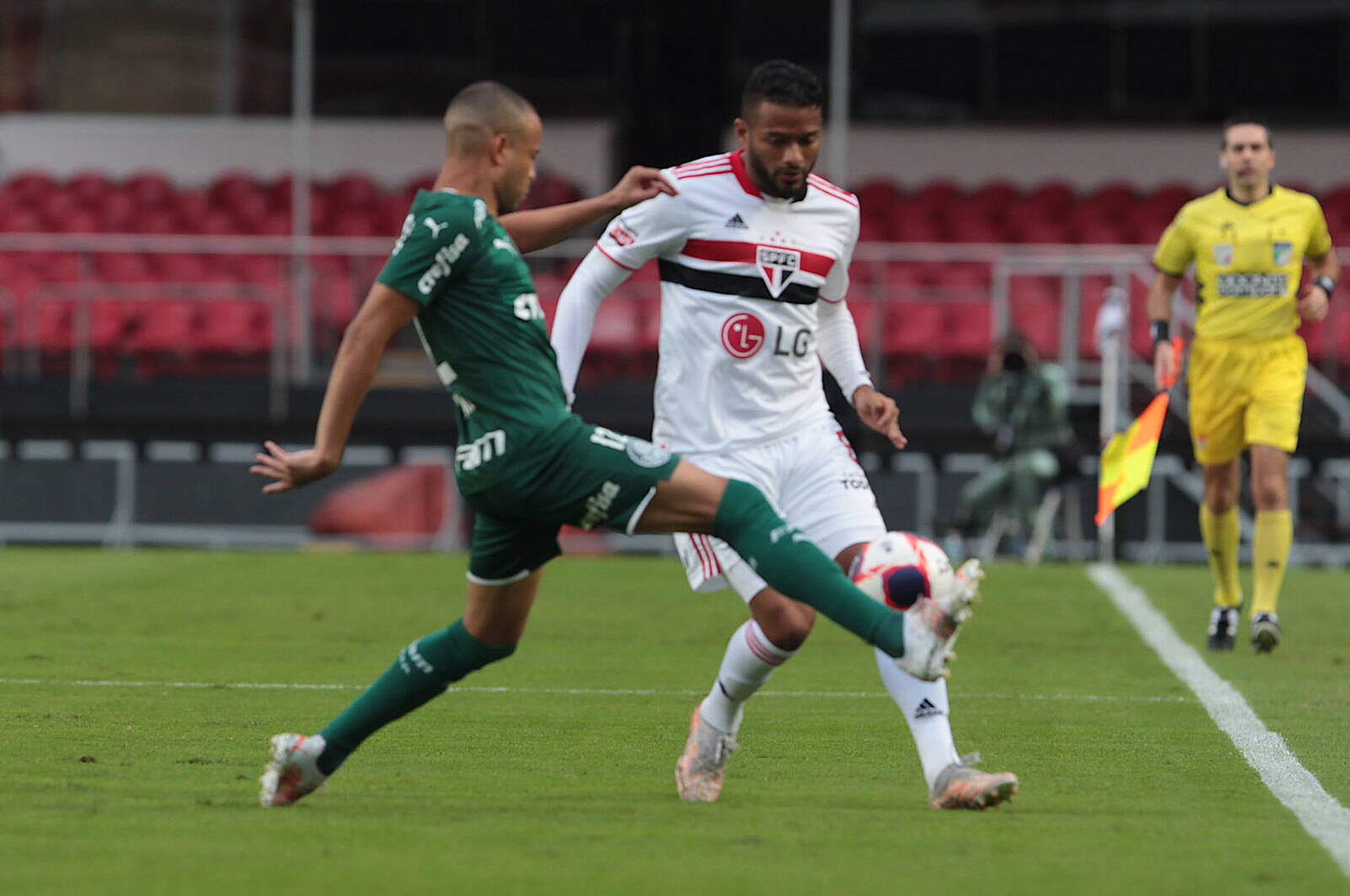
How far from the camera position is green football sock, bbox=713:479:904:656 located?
14.4ft

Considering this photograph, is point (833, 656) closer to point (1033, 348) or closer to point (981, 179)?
point (1033, 348)

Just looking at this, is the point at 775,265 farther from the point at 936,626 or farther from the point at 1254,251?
the point at 1254,251

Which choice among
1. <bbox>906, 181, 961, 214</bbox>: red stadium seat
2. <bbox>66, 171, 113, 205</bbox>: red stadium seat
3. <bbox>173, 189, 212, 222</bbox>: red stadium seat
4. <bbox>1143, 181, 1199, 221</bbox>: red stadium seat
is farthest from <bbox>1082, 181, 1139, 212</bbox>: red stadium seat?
<bbox>66, 171, 113, 205</bbox>: red stadium seat

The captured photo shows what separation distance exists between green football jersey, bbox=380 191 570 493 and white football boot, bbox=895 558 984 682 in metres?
0.95

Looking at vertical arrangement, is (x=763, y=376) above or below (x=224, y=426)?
above

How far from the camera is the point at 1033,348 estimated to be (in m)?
16.2

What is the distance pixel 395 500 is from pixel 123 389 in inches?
108

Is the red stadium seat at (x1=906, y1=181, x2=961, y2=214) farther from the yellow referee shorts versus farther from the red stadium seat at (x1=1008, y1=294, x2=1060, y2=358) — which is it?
the yellow referee shorts

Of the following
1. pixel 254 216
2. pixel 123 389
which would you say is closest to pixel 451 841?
pixel 123 389

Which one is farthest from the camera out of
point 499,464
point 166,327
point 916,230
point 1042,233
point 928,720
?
point 1042,233

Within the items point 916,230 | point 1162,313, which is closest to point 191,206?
point 916,230

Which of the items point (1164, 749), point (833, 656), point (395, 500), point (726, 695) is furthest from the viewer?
point (395, 500)

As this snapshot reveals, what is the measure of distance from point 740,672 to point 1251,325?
185 inches

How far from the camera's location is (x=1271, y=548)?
9039mm
